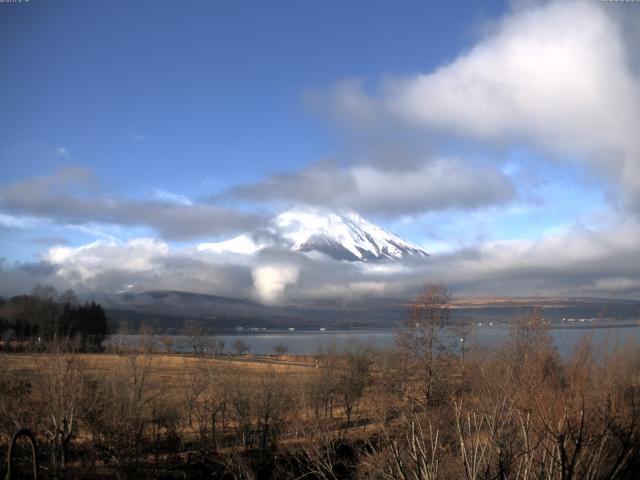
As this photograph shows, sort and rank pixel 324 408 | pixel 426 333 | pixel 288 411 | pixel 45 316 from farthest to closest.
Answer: pixel 45 316
pixel 324 408
pixel 426 333
pixel 288 411

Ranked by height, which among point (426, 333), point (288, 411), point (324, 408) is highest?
point (426, 333)

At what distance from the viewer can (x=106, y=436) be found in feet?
101

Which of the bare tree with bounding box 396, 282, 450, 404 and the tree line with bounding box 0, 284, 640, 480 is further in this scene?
the bare tree with bounding box 396, 282, 450, 404

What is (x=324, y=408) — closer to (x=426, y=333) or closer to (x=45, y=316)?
(x=426, y=333)

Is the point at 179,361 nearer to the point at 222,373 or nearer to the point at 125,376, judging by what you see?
the point at 222,373

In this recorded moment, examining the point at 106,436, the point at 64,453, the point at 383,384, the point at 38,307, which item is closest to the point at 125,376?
the point at 106,436

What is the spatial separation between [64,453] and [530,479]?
23904 mm

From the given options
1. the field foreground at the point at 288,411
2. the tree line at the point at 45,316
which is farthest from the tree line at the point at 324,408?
the tree line at the point at 45,316

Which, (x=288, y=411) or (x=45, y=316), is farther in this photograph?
(x=45, y=316)

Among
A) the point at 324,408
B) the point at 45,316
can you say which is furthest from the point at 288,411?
the point at 45,316

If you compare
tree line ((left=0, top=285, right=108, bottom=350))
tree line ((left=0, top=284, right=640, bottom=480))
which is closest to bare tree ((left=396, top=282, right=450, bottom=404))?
tree line ((left=0, top=284, right=640, bottom=480))

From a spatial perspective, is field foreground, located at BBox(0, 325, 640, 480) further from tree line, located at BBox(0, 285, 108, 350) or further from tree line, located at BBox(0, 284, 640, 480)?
tree line, located at BBox(0, 285, 108, 350)

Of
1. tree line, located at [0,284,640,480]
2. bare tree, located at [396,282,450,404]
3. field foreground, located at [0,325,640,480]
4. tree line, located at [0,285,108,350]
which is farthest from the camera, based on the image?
tree line, located at [0,285,108,350]

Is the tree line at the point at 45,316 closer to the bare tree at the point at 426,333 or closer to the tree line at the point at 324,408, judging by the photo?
the tree line at the point at 324,408
